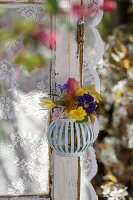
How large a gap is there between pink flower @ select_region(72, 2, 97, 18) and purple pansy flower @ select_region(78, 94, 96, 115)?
40 centimetres

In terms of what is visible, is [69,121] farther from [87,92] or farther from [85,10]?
[85,10]

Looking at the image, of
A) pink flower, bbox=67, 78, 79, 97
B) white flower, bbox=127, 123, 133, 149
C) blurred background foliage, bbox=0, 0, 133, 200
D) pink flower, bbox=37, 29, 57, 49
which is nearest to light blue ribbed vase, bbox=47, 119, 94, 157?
pink flower, bbox=67, 78, 79, 97

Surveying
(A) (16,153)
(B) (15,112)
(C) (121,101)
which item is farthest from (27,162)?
(C) (121,101)

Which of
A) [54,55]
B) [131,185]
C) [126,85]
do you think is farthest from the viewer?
[131,185]

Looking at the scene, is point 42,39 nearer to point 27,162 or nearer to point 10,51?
point 10,51

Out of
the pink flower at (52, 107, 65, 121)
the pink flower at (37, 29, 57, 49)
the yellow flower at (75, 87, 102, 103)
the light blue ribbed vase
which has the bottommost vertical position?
the light blue ribbed vase

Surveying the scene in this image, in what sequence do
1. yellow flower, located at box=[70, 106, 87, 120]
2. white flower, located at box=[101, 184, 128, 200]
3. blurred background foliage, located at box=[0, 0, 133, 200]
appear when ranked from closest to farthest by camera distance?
yellow flower, located at box=[70, 106, 87, 120]
white flower, located at box=[101, 184, 128, 200]
blurred background foliage, located at box=[0, 0, 133, 200]

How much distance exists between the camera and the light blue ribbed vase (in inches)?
49.8

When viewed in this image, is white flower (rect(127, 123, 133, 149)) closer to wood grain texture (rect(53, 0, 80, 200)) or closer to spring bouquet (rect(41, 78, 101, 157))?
wood grain texture (rect(53, 0, 80, 200))

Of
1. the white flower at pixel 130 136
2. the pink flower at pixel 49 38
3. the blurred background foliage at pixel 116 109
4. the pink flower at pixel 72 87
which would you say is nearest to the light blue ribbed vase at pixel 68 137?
the pink flower at pixel 72 87

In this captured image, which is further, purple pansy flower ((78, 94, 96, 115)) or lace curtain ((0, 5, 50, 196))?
lace curtain ((0, 5, 50, 196))

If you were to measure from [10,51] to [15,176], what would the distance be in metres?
0.62

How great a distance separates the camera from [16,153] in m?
1.45

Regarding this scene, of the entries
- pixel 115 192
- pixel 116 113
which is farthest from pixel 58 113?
pixel 116 113
